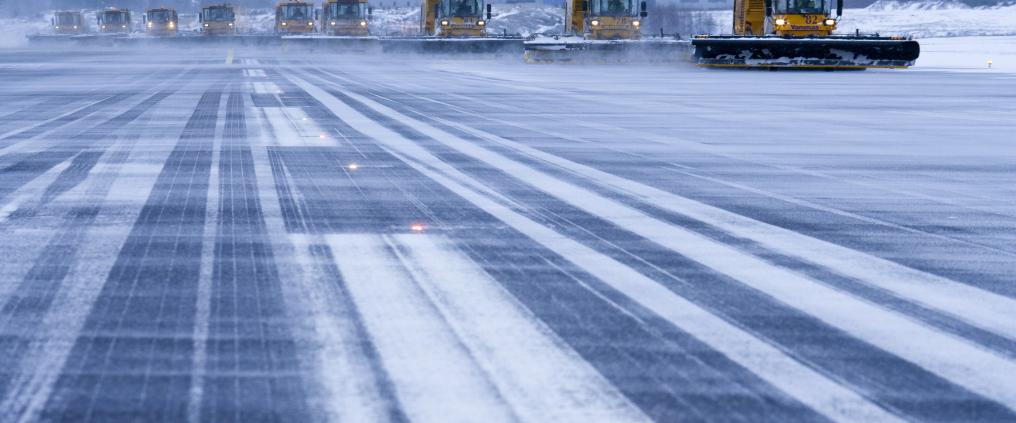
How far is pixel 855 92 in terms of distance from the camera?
20.0 metres

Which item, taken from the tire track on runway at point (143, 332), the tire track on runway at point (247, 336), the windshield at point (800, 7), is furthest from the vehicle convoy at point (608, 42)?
the tire track on runway at point (247, 336)

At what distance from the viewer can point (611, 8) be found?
40.1m

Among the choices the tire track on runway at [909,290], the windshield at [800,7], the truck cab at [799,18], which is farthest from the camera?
the windshield at [800,7]

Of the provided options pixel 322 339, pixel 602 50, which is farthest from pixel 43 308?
pixel 602 50

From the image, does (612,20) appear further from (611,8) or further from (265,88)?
(265,88)

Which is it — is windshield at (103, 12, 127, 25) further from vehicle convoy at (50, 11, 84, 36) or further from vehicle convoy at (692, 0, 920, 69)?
vehicle convoy at (692, 0, 920, 69)

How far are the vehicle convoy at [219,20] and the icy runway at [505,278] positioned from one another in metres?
59.4

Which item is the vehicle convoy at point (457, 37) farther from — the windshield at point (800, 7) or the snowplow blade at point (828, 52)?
the snowplow blade at point (828, 52)

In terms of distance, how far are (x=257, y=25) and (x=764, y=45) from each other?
97.1 m

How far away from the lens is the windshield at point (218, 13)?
6806 centimetres

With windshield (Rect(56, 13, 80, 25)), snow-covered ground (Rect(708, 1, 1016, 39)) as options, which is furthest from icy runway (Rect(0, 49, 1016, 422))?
windshield (Rect(56, 13, 80, 25))

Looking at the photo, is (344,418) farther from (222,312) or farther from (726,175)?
(726,175)

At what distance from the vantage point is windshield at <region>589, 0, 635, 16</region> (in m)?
40.1

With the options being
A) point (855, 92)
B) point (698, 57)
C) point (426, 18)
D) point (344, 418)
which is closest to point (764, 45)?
point (698, 57)
